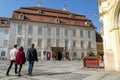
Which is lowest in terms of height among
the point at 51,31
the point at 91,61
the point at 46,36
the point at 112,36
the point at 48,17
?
the point at 91,61

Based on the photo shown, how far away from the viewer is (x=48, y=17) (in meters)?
45.0

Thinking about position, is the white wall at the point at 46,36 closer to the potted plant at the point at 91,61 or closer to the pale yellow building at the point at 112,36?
the potted plant at the point at 91,61

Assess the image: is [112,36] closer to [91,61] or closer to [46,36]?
[91,61]

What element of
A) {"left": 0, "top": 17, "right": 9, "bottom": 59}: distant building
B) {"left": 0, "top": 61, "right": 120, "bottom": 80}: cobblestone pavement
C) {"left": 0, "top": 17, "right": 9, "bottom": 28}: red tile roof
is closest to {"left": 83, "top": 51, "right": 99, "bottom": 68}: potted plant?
{"left": 0, "top": 61, "right": 120, "bottom": 80}: cobblestone pavement

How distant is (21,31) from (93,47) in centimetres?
2267

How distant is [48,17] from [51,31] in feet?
14.4

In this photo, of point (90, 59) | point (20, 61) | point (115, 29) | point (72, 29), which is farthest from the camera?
point (72, 29)

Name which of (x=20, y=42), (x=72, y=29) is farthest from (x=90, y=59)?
(x=72, y=29)

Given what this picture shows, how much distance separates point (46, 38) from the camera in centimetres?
4312

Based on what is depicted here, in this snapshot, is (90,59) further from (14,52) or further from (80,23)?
(80,23)

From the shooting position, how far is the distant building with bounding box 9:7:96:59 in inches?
1604

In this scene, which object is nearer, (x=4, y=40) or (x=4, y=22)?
(x=4, y=40)

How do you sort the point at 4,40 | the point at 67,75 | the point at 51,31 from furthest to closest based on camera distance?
1. the point at 4,40
2. the point at 51,31
3. the point at 67,75

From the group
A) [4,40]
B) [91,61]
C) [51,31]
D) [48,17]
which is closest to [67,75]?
[91,61]
